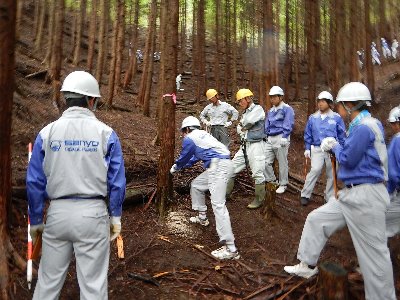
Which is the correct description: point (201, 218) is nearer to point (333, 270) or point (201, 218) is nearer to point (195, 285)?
point (195, 285)

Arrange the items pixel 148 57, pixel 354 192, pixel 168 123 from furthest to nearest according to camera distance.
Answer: pixel 148 57
pixel 168 123
pixel 354 192

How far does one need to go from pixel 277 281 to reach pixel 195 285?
1009mm

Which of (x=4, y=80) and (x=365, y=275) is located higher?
(x=4, y=80)

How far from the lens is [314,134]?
24.6 ft

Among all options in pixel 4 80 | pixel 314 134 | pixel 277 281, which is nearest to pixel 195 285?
pixel 277 281

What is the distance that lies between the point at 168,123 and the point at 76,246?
352 cm

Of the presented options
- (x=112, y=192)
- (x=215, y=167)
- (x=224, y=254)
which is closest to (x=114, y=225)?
(x=112, y=192)

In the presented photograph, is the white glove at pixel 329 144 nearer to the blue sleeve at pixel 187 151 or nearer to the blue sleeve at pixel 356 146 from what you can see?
the blue sleeve at pixel 356 146

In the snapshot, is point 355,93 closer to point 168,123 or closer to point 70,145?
point 70,145

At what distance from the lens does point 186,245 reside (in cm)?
568

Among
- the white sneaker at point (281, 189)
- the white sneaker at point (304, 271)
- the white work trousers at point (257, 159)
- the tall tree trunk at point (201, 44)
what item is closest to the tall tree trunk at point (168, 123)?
the white work trousers at point (257, 159)

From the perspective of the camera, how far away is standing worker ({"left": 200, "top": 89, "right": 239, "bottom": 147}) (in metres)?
9.07

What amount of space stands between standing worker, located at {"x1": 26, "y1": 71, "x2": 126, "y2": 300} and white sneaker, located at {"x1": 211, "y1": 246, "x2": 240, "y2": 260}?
234 centimetres

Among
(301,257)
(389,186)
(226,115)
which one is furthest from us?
(226,115)
